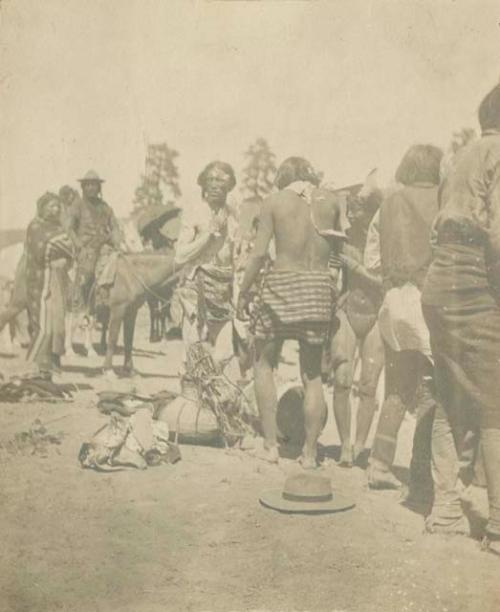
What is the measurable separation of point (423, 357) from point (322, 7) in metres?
1.76

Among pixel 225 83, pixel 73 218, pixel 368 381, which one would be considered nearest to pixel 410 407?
pixel 368 381

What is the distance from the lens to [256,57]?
4.77m

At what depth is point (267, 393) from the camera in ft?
16.0

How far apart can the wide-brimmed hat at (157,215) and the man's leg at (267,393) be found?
77 cm

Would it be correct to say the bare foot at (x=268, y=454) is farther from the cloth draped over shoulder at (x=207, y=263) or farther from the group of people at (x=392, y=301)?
the cloth draped over shoulder at (x=207, y=263)

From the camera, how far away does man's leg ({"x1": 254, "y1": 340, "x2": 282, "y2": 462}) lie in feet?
16.0

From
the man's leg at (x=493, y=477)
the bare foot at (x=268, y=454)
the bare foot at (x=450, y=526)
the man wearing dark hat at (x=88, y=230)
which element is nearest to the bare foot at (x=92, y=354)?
the man wearing dark hat at (x=88, y=230)

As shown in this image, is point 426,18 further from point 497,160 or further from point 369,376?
point 369,376

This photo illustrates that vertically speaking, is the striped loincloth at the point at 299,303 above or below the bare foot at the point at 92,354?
above

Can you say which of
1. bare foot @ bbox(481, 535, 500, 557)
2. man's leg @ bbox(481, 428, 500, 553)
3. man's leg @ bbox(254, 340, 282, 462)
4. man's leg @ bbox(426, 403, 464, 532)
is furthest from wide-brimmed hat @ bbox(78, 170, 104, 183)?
bare foot @ bbox(481, 535, 500, 557)

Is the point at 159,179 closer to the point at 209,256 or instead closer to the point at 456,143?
the point at 209,256

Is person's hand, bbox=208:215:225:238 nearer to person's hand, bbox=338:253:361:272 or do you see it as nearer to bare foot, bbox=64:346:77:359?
person's hand, bbox=338:253:361:272

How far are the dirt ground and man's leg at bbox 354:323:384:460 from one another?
0.15 m

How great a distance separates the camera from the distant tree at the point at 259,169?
4768 mm
